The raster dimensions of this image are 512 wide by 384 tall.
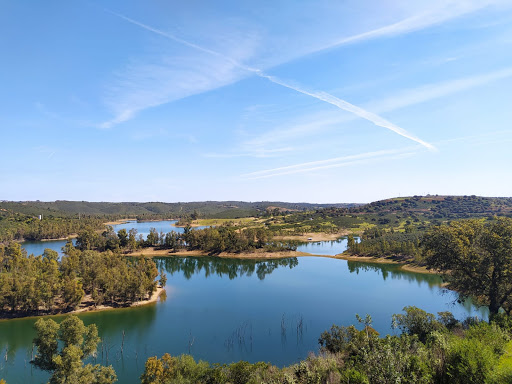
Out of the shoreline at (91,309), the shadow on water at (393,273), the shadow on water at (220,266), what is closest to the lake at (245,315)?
the shadow on water at (393,273)

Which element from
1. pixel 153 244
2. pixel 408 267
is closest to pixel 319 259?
pixel 408 267

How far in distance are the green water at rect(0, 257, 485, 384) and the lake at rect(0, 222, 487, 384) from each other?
16cm

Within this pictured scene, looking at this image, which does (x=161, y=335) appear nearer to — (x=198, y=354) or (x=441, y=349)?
(x=198, y=354)

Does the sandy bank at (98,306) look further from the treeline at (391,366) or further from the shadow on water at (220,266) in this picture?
the treeline at (391,366)

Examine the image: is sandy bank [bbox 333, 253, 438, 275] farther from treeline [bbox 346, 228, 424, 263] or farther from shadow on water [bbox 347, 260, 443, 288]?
treeline [bbox 346, 228, 424, 263]

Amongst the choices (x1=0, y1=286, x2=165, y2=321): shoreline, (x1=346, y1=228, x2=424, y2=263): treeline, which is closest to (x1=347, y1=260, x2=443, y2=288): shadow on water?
(x1=346, y1=228, x2=424, y2=263): treeline

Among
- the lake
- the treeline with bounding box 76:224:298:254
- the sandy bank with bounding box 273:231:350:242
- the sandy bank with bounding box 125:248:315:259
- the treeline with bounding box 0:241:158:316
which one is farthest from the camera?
the sandy bank with bounding box 273:231:350:242

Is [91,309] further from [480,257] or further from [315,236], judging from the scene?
[315,236]

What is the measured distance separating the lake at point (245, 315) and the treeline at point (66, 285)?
13.3ft

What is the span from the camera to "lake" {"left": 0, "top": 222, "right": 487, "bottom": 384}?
41750mm

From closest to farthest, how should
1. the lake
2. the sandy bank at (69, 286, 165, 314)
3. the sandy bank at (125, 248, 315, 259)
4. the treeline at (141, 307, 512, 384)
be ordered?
the treeline at (141, 307, 512, 384), the lake, the sandy bank at (69, 286, 165, 314), the sandy bank at (125, 248, 315, 259)

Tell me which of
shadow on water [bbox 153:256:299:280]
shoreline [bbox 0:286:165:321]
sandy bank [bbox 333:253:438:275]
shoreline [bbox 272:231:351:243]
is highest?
shoreline [bbox 272:231:351:243]

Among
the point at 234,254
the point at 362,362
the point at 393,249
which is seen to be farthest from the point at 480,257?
the point at 234,254

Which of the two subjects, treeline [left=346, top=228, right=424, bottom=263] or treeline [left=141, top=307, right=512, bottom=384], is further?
treeline [left=346, top=228, right=424, bottom=263]
